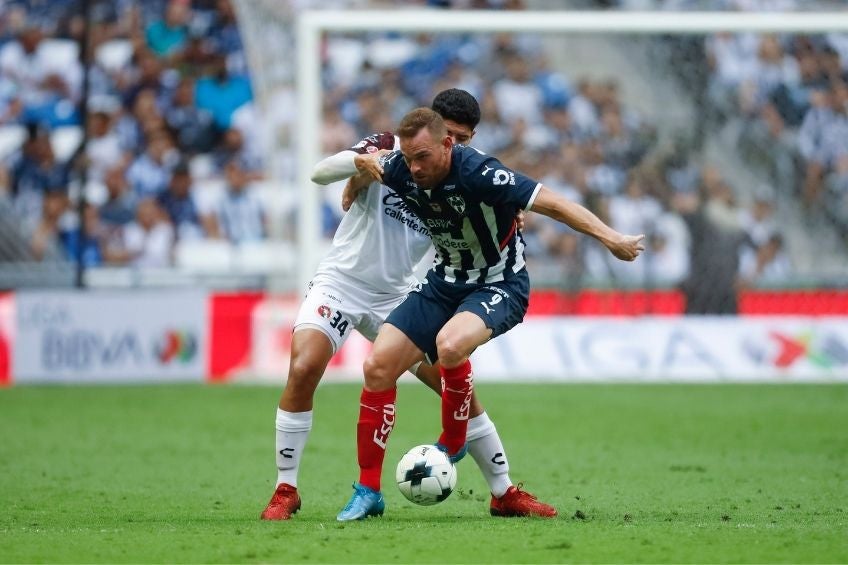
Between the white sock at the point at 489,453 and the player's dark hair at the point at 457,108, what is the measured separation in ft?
5.53

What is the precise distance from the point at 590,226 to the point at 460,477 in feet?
10.4

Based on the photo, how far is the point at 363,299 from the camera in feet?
25.5

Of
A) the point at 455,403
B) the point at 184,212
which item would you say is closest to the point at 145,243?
the point at 184,212

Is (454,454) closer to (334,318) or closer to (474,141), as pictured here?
(334,318)

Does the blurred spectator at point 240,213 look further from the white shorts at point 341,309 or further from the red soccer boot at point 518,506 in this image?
the red soccer boot at point 518,506

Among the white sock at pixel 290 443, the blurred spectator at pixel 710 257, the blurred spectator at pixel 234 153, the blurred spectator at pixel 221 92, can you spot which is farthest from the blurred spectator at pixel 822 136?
the white sock at pixel 290 443

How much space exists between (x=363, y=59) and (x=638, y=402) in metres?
6.54

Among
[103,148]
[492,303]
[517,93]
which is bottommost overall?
[492,303]

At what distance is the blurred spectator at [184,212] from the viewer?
18609 millimetres

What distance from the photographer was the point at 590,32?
17078mm

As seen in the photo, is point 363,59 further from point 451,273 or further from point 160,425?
point 451,273

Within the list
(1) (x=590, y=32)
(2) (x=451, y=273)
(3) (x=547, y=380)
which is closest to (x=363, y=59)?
(1) (x=590, y=32)

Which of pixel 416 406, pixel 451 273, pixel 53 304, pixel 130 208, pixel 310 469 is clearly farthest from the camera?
pixel 130 208

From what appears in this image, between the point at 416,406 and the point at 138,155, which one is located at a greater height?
the point at 138,155
